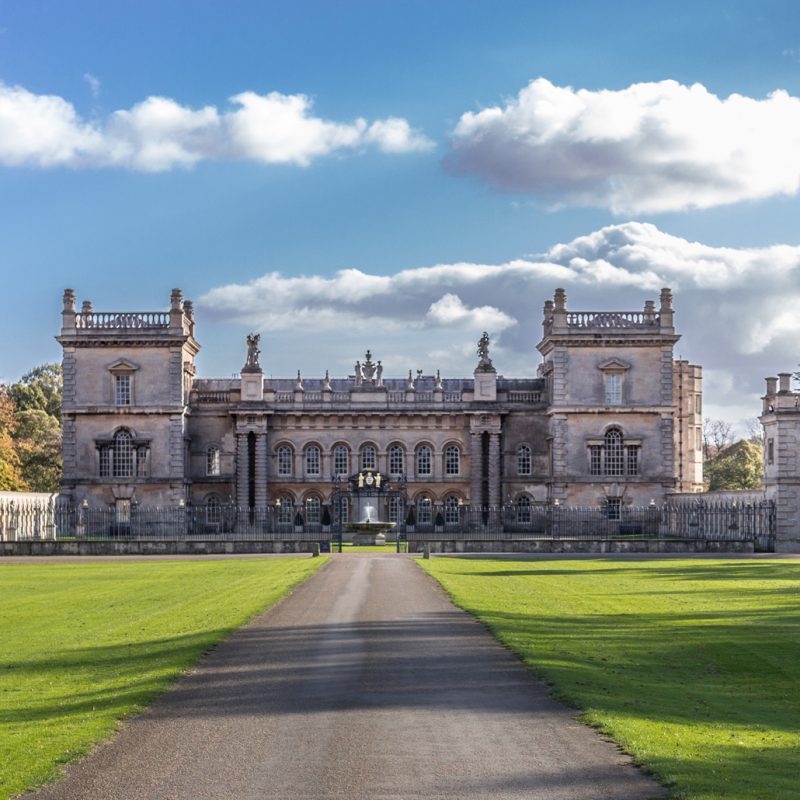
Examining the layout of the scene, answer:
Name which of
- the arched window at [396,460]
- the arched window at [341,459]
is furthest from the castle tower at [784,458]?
the arched window at [341,459]

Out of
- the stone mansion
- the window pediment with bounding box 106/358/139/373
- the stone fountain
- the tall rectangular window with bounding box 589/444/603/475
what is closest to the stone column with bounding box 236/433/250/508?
the stone mansion

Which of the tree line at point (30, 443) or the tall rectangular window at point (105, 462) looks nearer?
the tall rectangular window at point (105, 462)

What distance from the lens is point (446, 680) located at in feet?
57.0

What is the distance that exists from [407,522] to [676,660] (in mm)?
56959

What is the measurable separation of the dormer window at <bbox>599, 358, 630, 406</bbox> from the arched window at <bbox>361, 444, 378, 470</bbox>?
1473cm

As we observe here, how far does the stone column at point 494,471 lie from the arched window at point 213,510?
16.4 m

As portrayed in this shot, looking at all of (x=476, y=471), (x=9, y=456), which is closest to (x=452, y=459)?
(x=476, y=471)

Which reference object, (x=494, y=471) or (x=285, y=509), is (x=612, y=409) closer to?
(x=494, y=471)

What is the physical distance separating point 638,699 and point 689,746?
2841 millimetres

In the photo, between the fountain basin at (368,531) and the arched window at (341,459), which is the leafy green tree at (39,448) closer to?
the arched window at (341,459)

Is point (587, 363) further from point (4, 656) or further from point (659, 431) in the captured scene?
point (4, 656)

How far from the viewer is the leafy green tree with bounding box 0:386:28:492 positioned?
7681cm

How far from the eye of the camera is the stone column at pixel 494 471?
253 ft

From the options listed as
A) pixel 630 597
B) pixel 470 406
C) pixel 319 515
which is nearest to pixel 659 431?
pixel 470 406
